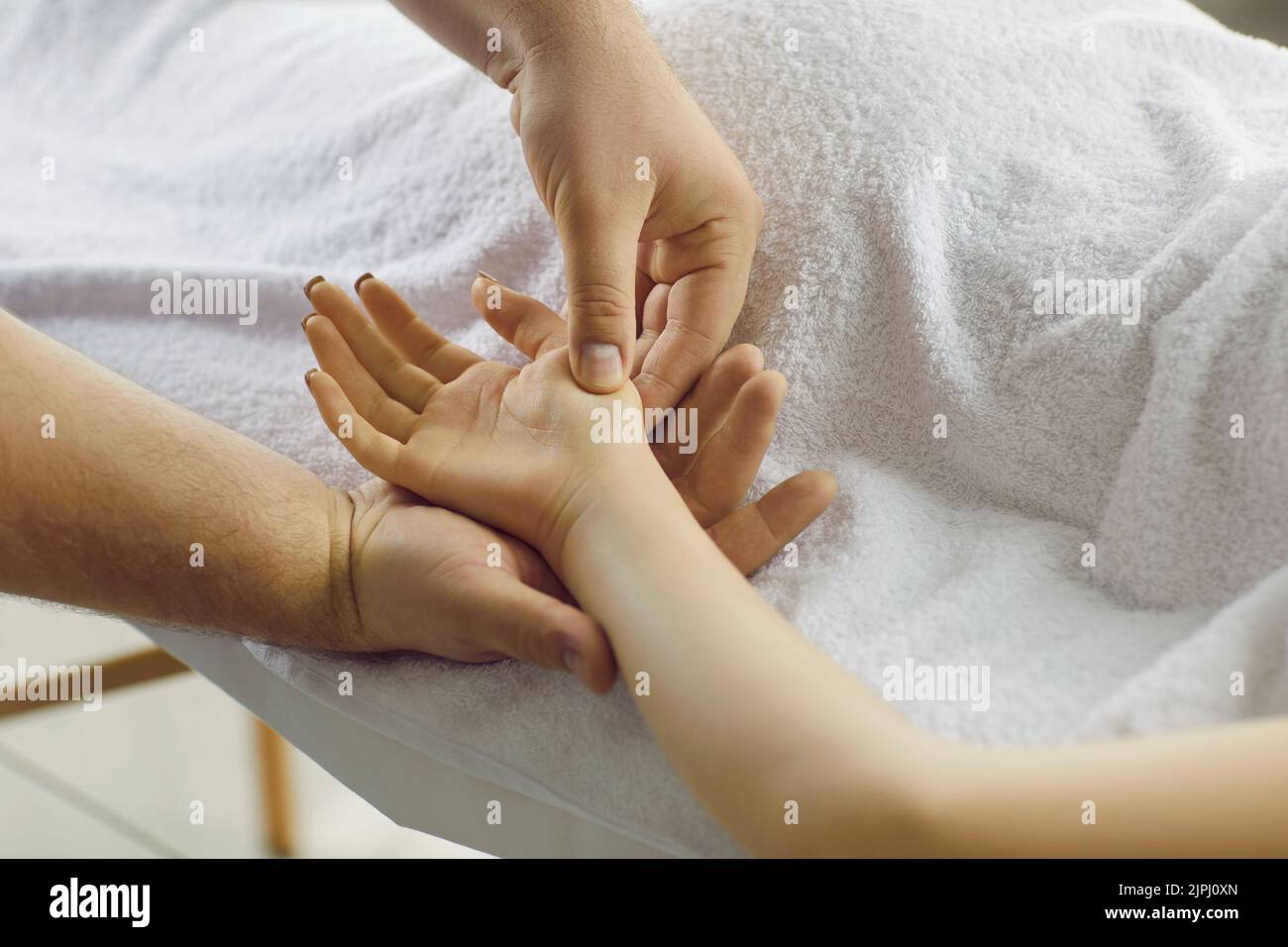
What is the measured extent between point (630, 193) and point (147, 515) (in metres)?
0.38

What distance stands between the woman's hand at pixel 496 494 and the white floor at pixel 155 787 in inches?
30.9

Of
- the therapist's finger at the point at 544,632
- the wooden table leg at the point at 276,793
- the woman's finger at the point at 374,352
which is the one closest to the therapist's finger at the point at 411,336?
the woman's finger at the point at 374,352

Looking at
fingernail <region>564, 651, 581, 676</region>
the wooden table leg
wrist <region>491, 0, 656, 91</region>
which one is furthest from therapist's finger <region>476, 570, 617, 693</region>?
the wooden table leg

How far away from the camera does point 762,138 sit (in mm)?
819

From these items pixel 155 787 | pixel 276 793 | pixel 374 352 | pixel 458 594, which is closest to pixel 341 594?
pixel 458 594

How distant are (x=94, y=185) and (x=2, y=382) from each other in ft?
1.79

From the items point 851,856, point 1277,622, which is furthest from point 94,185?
point 1277,622

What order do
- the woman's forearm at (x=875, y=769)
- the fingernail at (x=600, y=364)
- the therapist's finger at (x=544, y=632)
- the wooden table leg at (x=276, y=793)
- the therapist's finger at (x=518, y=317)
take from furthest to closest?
the wooden table leg at (x=276, y=793) → the therapist's finger at (x=518, y=317) → the fingernail at (x=600, y=364) → the therapist's finger at (x=544, y=632) → the woman's forearm at (x=875, y=769)

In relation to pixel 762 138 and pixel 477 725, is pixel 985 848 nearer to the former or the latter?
pixel 477 725

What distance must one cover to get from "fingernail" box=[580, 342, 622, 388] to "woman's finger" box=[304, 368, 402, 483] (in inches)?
5.6

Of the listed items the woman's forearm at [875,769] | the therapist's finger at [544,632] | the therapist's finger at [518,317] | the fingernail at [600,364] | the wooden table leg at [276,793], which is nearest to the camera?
the woman's forearm at [875,769]

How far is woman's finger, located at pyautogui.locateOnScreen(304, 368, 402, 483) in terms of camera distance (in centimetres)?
73

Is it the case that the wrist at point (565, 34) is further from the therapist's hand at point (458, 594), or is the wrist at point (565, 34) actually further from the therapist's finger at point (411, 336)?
the therapist's hand at point (458, 594)

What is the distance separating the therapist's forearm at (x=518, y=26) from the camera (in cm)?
82
